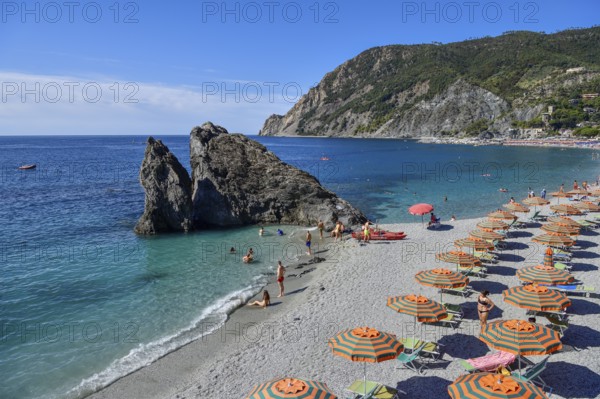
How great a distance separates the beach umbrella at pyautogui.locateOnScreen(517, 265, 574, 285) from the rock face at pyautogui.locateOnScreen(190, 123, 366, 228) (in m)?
17.3

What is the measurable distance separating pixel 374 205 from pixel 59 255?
95.9 feet

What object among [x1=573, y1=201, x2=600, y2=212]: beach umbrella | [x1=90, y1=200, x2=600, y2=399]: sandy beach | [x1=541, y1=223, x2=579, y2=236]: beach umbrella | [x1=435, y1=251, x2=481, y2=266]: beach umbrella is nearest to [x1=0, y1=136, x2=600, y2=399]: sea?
[x1=90, y1=200, x2=600, y2=399]: sandy beach

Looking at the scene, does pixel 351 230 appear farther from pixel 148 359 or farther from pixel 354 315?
pixel 148 359

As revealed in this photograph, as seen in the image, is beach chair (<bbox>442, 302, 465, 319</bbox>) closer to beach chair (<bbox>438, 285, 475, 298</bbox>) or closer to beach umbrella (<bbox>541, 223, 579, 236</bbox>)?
beach chair (<bbox>438, 285, 475, 298</bbox>)

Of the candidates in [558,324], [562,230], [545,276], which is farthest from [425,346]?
[562,230]

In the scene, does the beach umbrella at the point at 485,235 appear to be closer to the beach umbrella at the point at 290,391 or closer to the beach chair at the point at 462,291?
the beach chair at the point at 462,291

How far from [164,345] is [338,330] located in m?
6.43

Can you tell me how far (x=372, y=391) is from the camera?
11445mm

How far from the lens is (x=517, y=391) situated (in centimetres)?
917

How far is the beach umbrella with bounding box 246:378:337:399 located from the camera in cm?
917

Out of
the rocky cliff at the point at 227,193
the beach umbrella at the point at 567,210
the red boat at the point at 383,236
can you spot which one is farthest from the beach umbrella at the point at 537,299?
the beach umbrella at the point at 567,210

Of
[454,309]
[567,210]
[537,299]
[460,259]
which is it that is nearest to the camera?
[537,299]

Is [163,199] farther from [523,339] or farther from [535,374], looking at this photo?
[535,374]

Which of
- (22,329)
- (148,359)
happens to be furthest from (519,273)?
(22,329)
